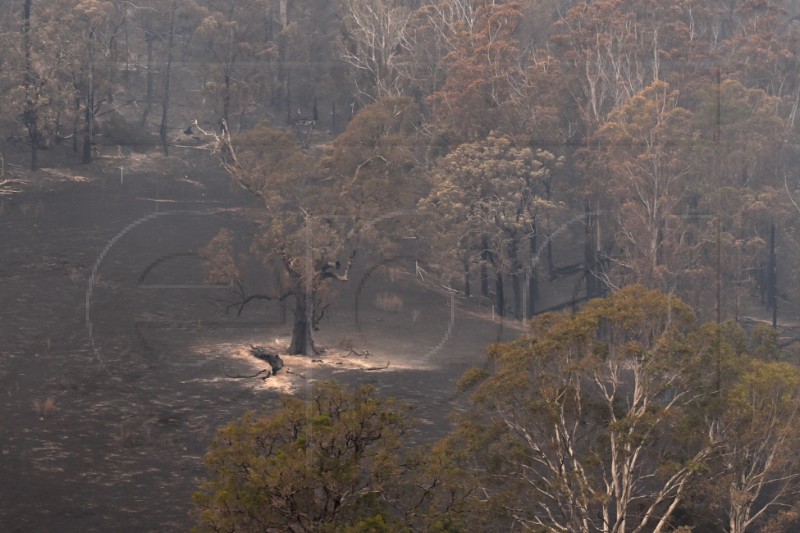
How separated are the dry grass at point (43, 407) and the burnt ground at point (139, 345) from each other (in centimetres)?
10

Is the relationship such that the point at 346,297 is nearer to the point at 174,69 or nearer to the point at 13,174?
the point at 13,174

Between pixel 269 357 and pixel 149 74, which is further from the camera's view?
pixel 149 74

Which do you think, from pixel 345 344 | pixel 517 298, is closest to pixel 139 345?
pixel 345 344

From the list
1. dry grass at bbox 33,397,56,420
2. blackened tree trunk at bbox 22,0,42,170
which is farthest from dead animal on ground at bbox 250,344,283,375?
blackened tree trunk at bbox 22,0,42,170

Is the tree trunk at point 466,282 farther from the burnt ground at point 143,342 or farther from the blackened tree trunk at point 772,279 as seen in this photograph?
the blackened tree trunk at point 772,279

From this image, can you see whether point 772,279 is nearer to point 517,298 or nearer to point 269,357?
point 517,298

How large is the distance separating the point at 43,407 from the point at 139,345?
349 inches

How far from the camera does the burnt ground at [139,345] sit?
3538 centimetres

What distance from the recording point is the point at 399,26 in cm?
7731

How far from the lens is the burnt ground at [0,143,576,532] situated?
35375mm

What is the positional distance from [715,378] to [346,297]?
32501mm

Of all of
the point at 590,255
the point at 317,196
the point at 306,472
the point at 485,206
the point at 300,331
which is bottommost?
the point at 300,331

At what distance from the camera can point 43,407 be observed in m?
41.5

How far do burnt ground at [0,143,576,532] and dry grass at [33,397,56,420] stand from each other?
98 millimetres
